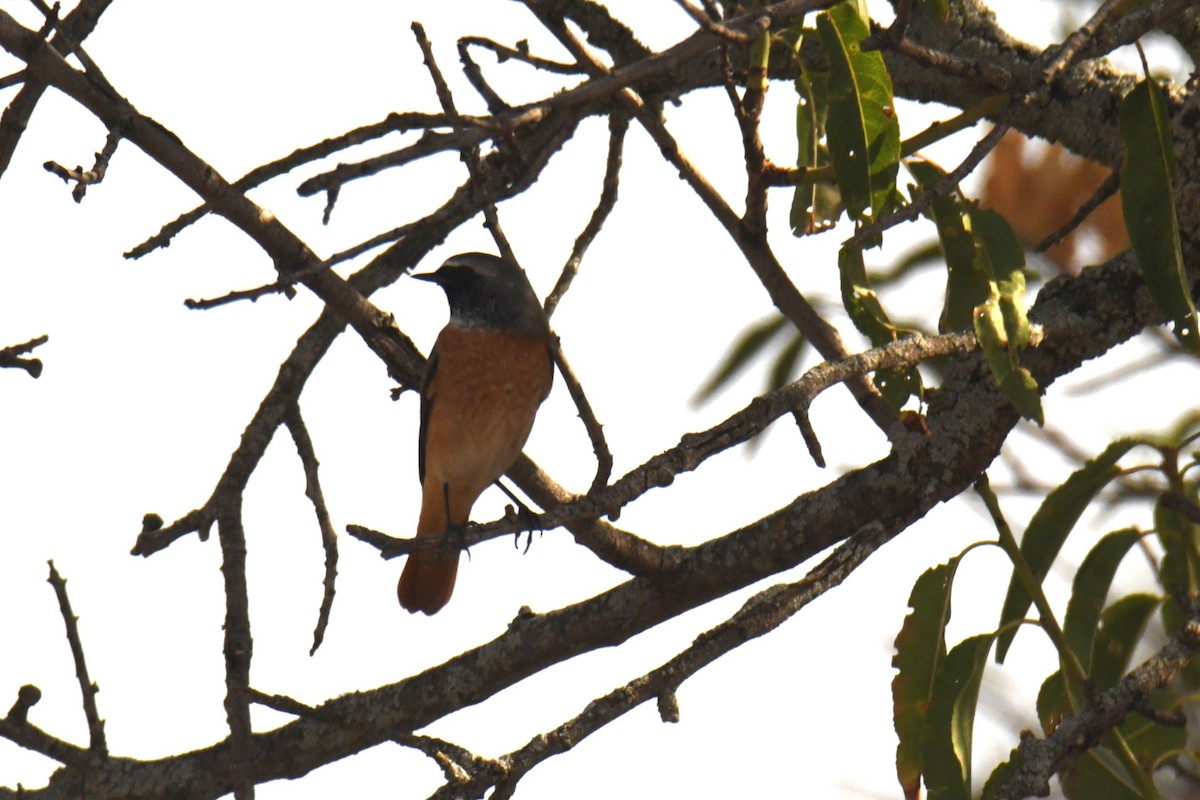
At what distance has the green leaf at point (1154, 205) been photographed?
2906mm

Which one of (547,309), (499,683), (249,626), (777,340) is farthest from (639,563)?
(777,340)

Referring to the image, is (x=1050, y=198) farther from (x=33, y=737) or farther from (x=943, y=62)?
(x=33, y=737)

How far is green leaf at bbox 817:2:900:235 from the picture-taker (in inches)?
116

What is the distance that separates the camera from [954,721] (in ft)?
10.2

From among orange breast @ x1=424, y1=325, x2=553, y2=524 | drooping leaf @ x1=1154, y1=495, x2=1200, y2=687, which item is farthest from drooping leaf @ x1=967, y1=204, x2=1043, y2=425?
orange breast @ x1=424, y1=325, x2=553, y2=524

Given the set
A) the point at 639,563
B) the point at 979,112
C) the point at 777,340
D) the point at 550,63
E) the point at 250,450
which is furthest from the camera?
the point at 777,340

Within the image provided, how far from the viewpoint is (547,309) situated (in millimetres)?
3582

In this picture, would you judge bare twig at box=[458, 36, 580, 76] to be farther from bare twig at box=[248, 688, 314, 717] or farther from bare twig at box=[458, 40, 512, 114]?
bare twig at box=[248, 688, 314, 717]

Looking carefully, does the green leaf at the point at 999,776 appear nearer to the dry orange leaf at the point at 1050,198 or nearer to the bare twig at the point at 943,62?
the bare twig at the point at 943,62

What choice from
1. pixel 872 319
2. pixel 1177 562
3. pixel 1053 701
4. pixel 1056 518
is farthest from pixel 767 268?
pixel 1177 562

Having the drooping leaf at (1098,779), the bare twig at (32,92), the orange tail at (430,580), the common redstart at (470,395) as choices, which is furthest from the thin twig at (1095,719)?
the orange tail at (430,580)

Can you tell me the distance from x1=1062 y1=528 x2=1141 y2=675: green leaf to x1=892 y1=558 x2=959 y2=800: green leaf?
0.57 m

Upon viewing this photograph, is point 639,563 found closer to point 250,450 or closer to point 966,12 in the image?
point 250,450

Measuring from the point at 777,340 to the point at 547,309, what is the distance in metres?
1.66
